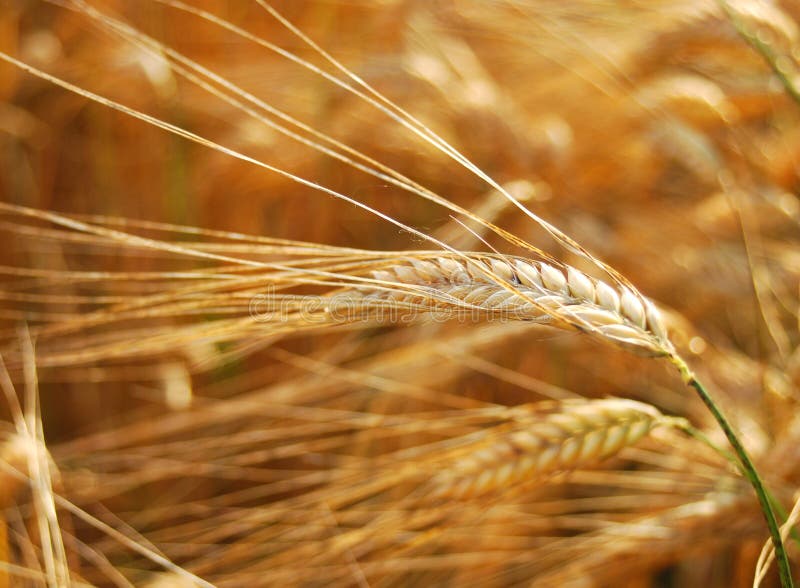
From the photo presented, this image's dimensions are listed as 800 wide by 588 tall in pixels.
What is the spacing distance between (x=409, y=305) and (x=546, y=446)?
0.22 metres

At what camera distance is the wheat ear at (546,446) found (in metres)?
0.56

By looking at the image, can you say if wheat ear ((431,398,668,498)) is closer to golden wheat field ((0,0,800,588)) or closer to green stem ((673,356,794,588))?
golden wheat field ((0,0,800,588))

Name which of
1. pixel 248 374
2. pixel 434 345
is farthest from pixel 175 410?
pixel 434 345

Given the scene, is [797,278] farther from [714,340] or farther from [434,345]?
Result: [434,345]

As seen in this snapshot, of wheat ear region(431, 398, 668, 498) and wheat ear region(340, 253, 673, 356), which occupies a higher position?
wheat ear region(340, 253, 673, 356)

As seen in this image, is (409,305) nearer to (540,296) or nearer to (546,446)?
(540,296)

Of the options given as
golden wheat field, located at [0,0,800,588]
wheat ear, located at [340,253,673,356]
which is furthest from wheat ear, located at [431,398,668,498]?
wheat ear, located at [340,253,673,356]

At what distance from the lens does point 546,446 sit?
599mm

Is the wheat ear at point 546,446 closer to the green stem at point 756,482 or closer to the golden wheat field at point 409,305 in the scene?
the golden wheat field at point 409,305

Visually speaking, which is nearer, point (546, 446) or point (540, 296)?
point (540, 296)

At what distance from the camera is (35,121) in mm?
1343

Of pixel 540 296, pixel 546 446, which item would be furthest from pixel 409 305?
pixel 546 446

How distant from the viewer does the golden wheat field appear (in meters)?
0.62

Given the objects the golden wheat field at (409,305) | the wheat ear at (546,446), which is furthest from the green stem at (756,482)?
the wheat ear at (546,446)
